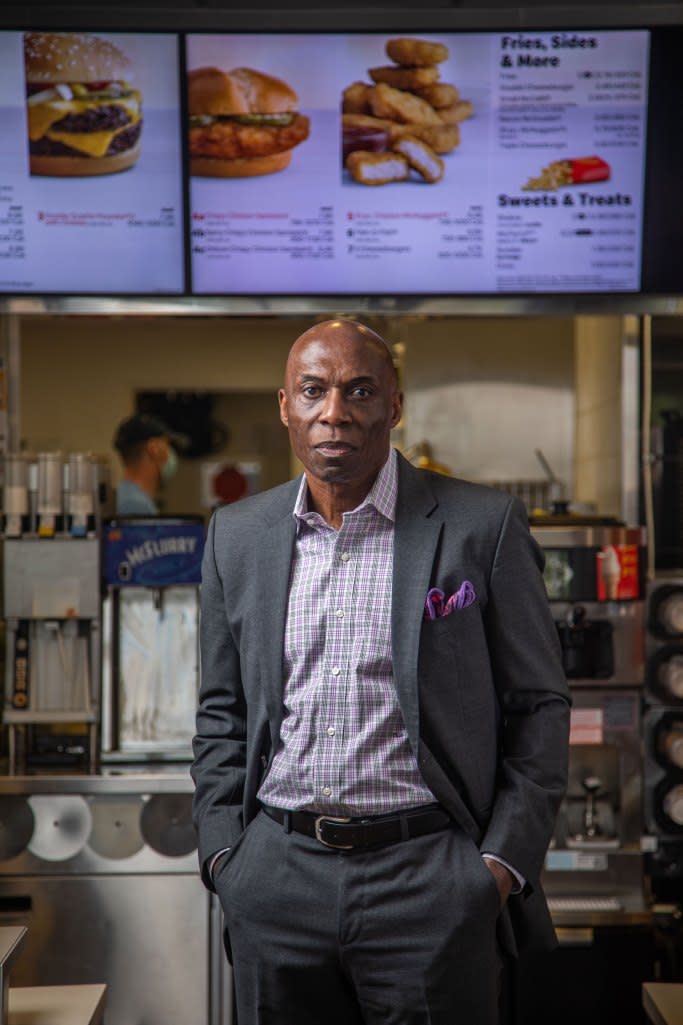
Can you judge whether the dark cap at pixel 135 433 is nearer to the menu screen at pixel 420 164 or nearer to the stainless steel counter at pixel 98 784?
the menu screen at pixel 420 164

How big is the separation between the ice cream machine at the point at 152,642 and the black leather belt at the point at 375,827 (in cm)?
148

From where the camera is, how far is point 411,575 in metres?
1.89

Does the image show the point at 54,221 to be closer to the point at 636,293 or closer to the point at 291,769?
the point at 636,293

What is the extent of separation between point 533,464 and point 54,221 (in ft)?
8.97

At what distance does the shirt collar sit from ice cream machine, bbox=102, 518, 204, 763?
4.32 feet

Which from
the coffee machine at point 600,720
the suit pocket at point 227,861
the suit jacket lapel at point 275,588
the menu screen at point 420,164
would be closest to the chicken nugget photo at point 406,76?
the menu screen at point 420,164

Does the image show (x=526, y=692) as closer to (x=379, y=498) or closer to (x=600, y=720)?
(x=379, y=498)

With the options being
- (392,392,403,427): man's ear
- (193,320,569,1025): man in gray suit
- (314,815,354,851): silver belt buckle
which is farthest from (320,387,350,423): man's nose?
(314,815,354,851): silver belt buckle

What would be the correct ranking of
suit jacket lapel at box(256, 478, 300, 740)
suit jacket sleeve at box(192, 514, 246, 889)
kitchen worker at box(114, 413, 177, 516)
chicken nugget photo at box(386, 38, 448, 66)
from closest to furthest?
suit jacket lapel at box(256, 478, 300, 740), suit jacket sleeve at box(192, 514, 246, 889), chicken nugget photo at box(386, 38, 448, 66), kitchen worker at box(114, 413, 177, 516)

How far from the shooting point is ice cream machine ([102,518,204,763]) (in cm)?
328

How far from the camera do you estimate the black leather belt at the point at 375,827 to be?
185 centimetres

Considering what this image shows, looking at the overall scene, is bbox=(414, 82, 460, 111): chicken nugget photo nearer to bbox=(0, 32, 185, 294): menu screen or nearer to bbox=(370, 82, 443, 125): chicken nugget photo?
bbox=(370, 82, 443, 125): chicken nugget photo

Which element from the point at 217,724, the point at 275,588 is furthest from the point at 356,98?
the point at 217,724

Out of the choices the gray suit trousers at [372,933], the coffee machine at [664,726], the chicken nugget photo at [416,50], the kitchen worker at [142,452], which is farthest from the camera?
the kitchen worker at [142,452]
